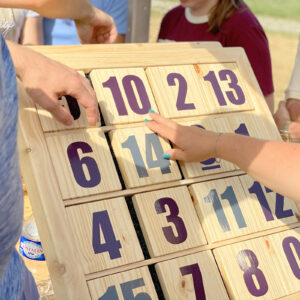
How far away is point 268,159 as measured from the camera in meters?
0.81

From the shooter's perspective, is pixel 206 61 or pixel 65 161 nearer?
pixel 65 161

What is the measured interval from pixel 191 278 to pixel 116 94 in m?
0.40

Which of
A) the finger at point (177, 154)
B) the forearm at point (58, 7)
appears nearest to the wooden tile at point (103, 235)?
the finger at point (177, 154)

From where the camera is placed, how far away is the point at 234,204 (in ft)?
3.02

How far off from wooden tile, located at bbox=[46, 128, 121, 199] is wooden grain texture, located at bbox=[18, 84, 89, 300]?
0.06 feet

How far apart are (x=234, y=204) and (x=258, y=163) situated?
13cm

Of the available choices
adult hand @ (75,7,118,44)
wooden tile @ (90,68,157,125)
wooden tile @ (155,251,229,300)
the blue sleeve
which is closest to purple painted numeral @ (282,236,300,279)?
wooden tile @ (155,251,229,300)

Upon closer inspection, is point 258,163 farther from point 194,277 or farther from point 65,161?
point 65,161

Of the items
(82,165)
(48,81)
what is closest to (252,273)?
(82,165)

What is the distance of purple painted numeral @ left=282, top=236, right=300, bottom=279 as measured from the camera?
91cm

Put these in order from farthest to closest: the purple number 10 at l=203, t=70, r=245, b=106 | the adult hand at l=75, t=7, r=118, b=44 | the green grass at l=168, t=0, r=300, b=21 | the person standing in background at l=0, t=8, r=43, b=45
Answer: the green grass at l=168, t=0, r=300, b=21 < the person standing in background at l=0, t=8, r=43, b=45 < the adult hand at l=75, t=7, r=118, b=44 < the purple number 10 at l=203, t=70, r=245, b=106

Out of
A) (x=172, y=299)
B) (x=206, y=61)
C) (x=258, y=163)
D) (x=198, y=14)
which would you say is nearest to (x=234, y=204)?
(x=258, y=163)

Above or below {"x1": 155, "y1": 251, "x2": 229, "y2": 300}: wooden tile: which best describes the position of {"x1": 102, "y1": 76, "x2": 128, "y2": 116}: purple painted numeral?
above

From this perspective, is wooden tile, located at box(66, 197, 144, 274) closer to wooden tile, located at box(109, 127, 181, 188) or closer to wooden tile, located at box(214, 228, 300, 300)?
wooden tile, located at box(109, 127, 181, 188)
